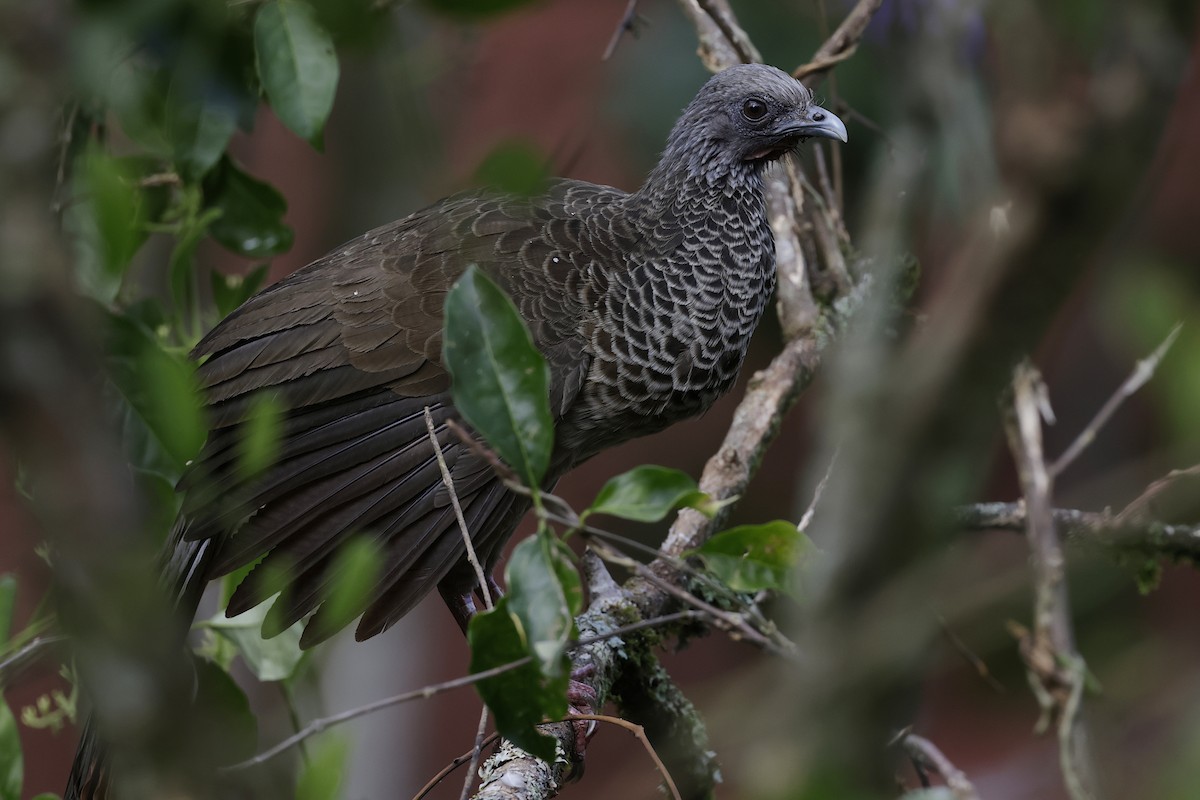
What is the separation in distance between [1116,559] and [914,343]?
6.36 ft

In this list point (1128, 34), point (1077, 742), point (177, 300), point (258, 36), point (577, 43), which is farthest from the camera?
point (577, 43)

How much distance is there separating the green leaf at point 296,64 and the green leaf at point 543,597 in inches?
38.7

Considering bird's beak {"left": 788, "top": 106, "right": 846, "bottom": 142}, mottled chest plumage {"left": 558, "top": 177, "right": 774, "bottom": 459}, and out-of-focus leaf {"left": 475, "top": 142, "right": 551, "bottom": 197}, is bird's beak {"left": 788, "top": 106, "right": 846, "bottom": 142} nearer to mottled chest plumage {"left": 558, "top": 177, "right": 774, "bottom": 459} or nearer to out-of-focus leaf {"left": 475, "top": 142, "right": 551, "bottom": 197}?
mottled chest plumage {"left": 558, "top": 177, "right": 774, "bottom": 459}

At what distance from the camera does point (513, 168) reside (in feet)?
3.21

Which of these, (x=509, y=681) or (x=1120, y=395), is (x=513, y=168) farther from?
(x=1120, y=395)

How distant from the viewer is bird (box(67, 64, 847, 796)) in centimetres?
269

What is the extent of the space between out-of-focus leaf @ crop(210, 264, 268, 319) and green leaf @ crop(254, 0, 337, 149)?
0.92 meters

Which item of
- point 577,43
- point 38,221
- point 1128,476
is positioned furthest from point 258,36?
point 577,43

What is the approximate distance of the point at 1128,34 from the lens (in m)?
0.76

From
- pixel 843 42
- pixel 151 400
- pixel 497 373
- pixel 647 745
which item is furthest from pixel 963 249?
pixel 843 42

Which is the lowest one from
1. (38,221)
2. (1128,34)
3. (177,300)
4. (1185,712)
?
(1185,712)

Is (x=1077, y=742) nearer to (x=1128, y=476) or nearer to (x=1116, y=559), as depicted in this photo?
(x=1128, y=476)

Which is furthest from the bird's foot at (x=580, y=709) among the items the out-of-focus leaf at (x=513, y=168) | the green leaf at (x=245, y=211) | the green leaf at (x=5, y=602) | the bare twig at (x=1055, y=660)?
the out-of-focus leaf at (x=513, y=168)

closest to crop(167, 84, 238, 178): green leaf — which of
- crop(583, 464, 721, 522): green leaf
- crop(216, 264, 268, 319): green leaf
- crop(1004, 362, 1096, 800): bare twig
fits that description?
crop(216, 264, 268, 319): green leaf
